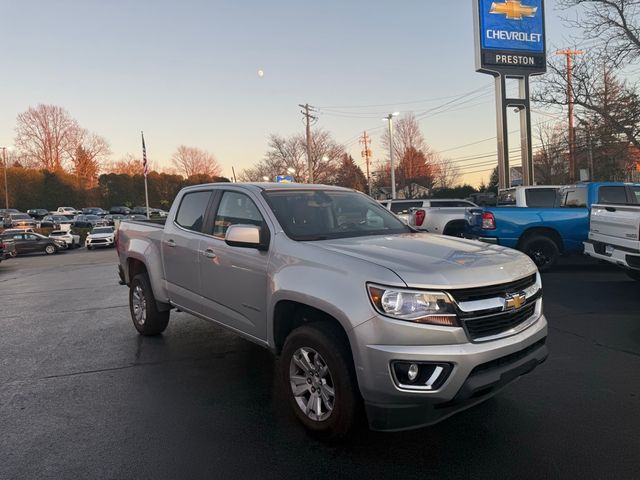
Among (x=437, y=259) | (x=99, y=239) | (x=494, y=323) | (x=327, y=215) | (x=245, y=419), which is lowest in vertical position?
(x=245, y=419)

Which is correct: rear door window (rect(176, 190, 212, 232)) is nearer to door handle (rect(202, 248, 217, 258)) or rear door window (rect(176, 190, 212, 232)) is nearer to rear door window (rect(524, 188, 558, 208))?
door handle (rect(202, 248, 217, 258))

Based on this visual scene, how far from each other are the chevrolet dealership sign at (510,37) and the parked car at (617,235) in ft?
52.8

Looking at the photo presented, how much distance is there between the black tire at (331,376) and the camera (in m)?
3.10

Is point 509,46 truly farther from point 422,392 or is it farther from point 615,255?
point 422,392

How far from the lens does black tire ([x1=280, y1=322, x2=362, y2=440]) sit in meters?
3.10

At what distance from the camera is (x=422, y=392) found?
9.34ft

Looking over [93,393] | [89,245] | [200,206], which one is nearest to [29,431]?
[93,393]

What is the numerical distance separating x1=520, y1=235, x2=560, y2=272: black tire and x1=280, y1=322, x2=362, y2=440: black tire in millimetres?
8290

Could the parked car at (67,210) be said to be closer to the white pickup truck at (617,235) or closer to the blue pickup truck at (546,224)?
the blue pickup truck at (546,224)

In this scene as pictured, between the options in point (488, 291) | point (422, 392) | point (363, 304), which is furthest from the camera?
point (488, 291)

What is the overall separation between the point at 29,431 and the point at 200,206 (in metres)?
2.50

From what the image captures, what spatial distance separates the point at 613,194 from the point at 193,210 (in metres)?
9.08

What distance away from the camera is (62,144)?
3051 inches

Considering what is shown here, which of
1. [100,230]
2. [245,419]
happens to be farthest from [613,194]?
[100,230]
